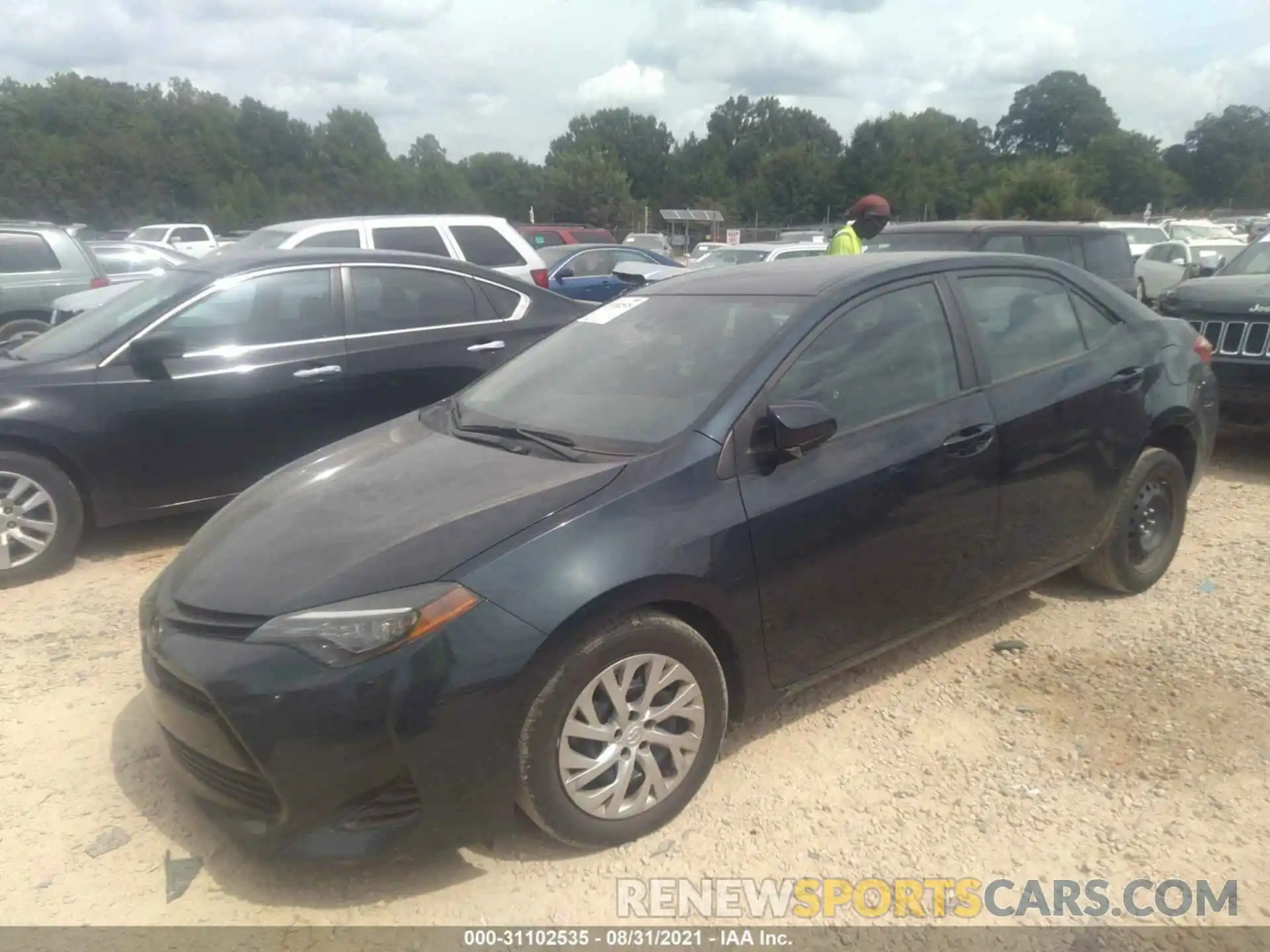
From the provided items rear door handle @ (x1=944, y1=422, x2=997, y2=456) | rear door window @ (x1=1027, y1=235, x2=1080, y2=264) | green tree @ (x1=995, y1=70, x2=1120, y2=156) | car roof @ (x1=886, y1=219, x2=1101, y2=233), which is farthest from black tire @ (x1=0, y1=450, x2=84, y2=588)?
green tree @ (x1=995, y1=70, x2=1120, y2=156)

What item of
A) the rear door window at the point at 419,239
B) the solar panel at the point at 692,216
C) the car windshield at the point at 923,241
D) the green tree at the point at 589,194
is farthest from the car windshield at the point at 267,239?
the green tree at the point at 589,194

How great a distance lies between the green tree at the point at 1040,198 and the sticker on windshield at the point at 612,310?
3938 cm

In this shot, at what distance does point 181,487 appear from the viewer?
5.15m

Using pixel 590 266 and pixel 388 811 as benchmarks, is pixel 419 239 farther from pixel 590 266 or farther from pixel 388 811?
pixel 590 266

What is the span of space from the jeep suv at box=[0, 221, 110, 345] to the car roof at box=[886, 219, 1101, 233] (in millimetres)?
8957

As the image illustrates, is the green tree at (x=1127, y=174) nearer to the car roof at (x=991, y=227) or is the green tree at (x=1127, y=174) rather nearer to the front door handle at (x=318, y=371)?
the car roof at (x=991, y=227)

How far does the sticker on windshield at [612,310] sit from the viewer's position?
3959 mm

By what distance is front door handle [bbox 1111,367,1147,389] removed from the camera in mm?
4090

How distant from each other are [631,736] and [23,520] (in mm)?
3728

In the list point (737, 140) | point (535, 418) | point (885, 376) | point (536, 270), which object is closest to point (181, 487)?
point (535, 418)

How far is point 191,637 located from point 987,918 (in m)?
2.29

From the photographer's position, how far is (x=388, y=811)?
2.48 metres

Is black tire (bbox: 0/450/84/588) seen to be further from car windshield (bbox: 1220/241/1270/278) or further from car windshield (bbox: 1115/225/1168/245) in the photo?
car windshield (bbox: 1115/225/1168/245)

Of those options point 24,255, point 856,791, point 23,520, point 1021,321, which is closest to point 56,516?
point 23,520
